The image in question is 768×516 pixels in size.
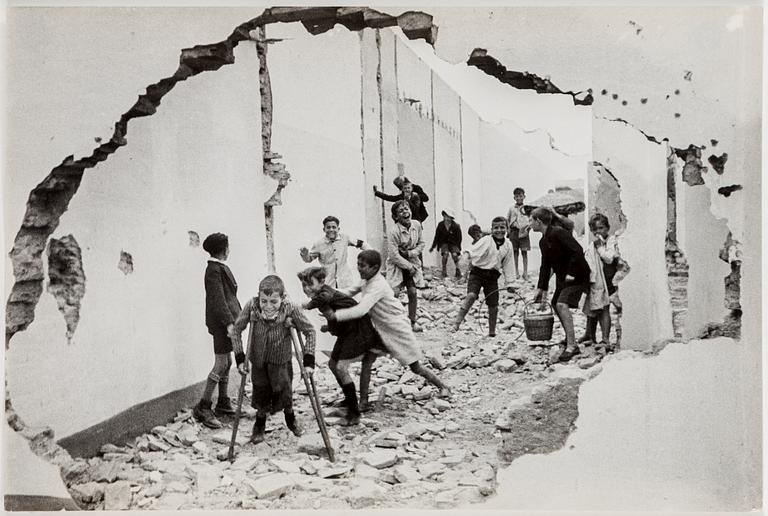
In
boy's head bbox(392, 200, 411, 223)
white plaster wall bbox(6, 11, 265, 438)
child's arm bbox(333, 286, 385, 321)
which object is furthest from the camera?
boy's head bbox(392, 200, 411, 223)

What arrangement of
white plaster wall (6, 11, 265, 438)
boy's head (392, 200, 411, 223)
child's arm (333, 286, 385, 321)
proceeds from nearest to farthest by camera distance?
white plaster wall (6, 11, 265, 438), child's arm (333, 286, 385, 321), boy's head (392, 200, 411, 223)

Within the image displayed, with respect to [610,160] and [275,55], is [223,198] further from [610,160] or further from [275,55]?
[610,160]

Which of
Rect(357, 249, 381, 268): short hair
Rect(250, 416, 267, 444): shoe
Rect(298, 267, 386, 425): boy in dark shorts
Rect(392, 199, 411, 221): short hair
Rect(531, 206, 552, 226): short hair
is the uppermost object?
Rect(392, 199, 411, 221): short hair

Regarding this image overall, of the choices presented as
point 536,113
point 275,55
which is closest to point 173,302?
point 275,55

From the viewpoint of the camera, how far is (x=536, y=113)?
3.22 meters

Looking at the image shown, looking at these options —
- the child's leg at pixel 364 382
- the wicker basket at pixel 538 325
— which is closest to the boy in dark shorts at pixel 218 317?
the child's leg at pixel 364 382

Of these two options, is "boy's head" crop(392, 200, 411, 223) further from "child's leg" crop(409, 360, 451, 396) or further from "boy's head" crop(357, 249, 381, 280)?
"child's leg" crop(409, 360, 451, 396)

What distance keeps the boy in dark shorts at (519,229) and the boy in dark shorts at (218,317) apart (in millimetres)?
1349

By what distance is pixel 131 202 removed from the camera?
310 centimetres

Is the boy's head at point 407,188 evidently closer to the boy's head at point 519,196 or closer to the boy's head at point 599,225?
the boy's head at point 519,196

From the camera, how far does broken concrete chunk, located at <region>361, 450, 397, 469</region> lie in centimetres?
311

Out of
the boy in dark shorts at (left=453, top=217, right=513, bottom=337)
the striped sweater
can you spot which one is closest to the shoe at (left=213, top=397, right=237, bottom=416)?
the striped sweater

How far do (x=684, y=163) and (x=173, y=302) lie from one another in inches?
98.9

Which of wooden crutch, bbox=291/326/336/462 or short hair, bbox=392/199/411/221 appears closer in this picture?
wooden crutch, bbox=291/326/336/462
